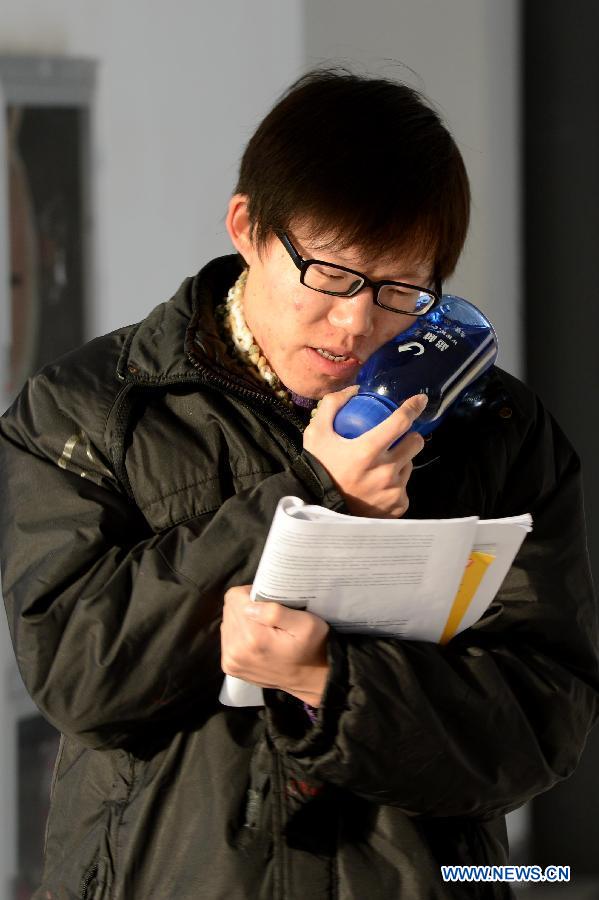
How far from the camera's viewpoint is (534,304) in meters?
3.09

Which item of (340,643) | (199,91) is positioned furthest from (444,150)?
(199,91)

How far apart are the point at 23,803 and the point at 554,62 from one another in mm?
2052

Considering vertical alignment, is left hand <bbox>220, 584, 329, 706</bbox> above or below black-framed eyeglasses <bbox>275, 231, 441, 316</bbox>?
below

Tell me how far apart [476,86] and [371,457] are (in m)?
1.97

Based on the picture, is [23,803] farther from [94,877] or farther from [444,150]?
[444,150]

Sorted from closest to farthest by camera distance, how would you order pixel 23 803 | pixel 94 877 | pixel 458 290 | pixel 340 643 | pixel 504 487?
pixel 340 643
pixel 94 877
pixel 504 487
pixel 23 803
pixel 458 290

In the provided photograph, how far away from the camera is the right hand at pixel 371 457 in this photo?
121cm

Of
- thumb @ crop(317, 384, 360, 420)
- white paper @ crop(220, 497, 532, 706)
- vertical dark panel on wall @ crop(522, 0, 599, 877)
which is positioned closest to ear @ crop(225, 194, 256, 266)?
thumb @ crop(317, 384, 360, 420)

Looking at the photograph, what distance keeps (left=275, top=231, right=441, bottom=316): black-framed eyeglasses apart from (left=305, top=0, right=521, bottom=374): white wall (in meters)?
1.62

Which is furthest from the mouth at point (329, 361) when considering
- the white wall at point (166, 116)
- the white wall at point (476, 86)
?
the white wall at point (476, 86)

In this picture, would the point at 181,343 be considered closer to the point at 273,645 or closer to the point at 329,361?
the point at 329,361

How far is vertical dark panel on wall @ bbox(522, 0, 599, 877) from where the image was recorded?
2.98 m

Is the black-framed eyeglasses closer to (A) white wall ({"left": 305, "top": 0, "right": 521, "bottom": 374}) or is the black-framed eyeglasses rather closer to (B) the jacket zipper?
(B) the jacket zipper

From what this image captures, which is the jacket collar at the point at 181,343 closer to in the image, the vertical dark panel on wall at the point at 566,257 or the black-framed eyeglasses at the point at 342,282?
the black-framed eyeglasses at the point at 342,282
